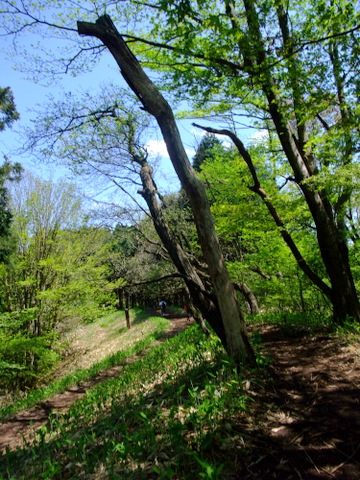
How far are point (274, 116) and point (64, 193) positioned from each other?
11285mm

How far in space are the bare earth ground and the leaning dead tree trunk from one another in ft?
2.11

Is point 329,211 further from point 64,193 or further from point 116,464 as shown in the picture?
point 64,193

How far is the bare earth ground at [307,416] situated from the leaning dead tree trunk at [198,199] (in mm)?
643

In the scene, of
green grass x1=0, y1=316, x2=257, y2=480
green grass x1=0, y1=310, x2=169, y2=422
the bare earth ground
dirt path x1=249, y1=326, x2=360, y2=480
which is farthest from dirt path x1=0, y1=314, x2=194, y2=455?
dirt path x1=249, y1=326, x2=360, y2=480

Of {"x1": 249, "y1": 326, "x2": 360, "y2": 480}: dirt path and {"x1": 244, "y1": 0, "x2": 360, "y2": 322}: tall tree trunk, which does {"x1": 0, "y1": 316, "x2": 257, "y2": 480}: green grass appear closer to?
{"x1": 249, "y1": 326, "x2": 360, "y2": 480}: dirt path

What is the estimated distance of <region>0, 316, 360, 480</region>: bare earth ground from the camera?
6.64 feet

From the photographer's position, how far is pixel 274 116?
534 cm

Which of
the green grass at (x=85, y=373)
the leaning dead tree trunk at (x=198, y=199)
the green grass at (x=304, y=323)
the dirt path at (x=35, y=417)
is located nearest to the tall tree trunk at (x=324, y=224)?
the green grass at (x=304, y=323)

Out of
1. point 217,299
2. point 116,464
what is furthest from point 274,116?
point 116,464

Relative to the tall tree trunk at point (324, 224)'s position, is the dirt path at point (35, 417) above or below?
below

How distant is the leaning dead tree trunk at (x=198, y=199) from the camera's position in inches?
147

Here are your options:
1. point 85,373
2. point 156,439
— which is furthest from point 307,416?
point 85,373

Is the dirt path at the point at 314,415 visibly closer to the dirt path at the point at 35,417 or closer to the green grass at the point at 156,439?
the green grass at the point at 156,439

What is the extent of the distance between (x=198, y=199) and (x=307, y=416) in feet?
8.89
